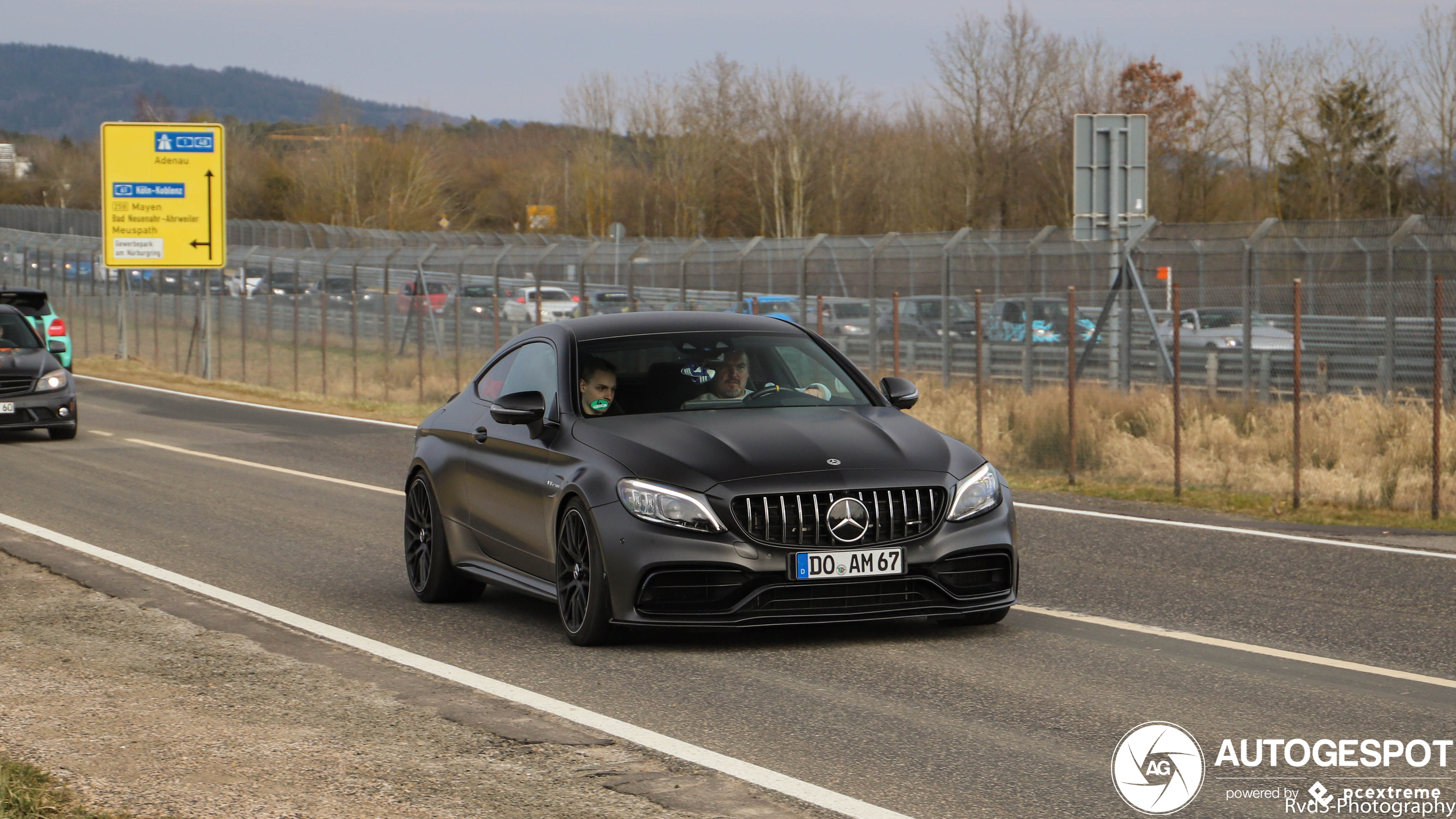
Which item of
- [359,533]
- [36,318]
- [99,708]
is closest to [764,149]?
[36,318]

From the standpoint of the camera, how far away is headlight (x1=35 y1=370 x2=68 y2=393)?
20.3 meters

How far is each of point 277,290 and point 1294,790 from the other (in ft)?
163

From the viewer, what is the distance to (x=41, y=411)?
20.2 metres

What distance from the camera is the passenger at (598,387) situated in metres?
8.00

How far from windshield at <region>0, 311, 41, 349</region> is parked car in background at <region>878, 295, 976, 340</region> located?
13671 millimetres

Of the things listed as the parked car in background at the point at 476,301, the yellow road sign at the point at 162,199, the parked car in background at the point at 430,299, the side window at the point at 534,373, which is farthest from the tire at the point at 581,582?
the yellow road sign at the point at 162,199

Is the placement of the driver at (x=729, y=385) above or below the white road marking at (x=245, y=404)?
above

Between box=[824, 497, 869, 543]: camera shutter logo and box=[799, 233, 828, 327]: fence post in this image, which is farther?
box=[799, 233, 828, 327]: fence post

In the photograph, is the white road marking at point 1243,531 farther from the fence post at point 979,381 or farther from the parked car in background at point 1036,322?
the parked car in background at point 1036,322

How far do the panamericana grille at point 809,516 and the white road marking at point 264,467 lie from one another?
306 inches

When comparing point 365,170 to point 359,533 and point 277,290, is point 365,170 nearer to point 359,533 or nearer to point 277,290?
point 277,290

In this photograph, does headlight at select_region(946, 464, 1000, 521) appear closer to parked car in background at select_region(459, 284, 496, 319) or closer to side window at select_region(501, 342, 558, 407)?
side window at select_region(501, 342, 558, 407)

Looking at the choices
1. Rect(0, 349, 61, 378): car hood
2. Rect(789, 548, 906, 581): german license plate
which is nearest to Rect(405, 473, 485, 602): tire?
Rect(789, 548, 906, 581): german license plate

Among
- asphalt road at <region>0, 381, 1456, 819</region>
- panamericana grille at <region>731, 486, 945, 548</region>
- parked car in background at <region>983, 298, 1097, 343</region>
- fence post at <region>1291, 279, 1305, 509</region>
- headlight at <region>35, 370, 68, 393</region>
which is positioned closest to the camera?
asphalt road at <region>0, 381, 1456, 819</region>
